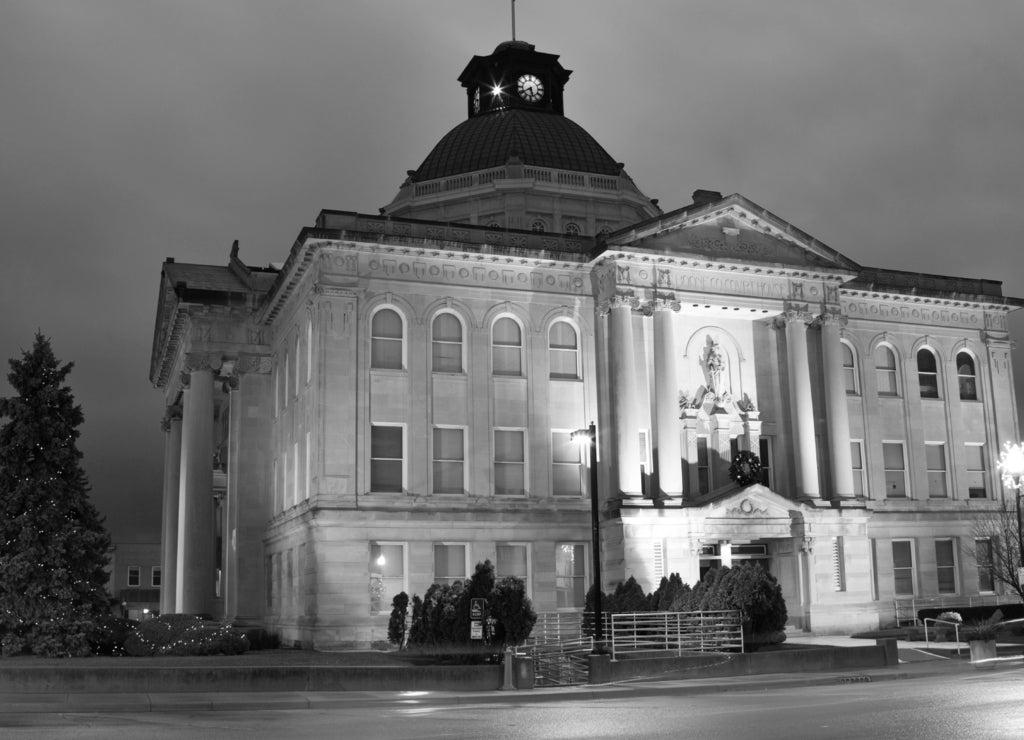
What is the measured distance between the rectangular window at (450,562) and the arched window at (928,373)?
71.6ft

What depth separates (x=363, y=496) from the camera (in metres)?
Answer: 40.0

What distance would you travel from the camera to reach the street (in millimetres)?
16062

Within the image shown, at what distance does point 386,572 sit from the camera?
4022 centimetres

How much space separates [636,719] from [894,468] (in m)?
33.5

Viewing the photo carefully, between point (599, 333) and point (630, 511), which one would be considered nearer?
point (630, 511)

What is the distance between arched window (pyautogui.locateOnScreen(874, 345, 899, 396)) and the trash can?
91.2ft

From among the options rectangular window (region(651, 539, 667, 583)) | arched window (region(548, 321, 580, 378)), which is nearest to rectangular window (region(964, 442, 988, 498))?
rectangular window (region(651, 539, 667, 583))

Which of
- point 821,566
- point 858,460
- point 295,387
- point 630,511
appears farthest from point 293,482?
point 858,460

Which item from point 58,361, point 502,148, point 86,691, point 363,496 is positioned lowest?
point 86,691

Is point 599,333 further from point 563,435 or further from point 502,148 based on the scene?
point 502,148

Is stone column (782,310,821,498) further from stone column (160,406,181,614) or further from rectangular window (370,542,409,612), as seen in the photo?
stone column (160,406,181,614)

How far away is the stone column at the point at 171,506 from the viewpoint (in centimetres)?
5928

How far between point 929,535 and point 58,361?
33884 mm

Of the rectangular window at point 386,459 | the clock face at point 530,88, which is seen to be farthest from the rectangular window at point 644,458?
the clock face at point 530,88
